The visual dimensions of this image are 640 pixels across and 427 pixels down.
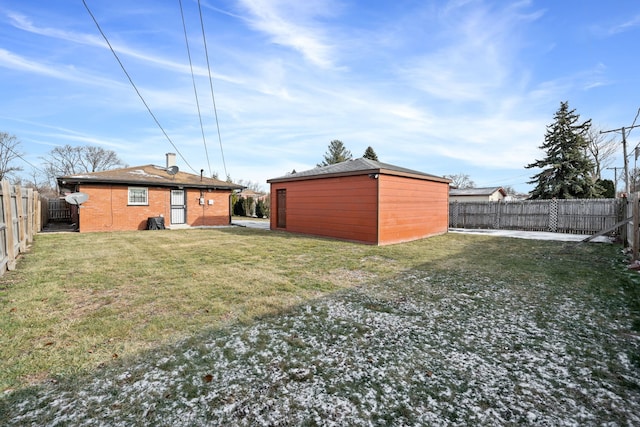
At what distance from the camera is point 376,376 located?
2.34 metres

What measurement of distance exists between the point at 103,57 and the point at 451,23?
11598 millimetres

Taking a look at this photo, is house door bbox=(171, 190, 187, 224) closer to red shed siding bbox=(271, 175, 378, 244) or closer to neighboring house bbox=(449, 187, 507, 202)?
red shed siding bbox=(271, 175, 378, 244)

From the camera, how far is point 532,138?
69.4 feet

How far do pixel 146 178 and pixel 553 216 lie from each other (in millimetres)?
20334

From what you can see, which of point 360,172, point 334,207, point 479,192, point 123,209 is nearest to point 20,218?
point 123,209

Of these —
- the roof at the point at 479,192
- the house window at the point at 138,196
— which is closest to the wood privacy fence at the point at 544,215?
the roof at the point at 479,192

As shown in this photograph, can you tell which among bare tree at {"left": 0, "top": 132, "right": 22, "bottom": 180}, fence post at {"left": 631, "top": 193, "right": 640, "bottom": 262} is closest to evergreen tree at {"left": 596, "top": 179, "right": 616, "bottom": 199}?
fence post at {"left": 631, "top": 193, "right": 640, "bottom": 262}

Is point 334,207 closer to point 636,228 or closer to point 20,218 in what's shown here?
point 636,228

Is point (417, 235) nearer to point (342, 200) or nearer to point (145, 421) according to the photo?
point (342, 200)

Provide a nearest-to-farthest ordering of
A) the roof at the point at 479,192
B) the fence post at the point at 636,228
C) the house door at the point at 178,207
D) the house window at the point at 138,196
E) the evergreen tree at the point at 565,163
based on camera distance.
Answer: the fence post at the point at 636,228, the house window at the point at 138,196, the house door at the point at 178,207, the evergreen tree at the point at 565,163, the roof at the point at 479,192

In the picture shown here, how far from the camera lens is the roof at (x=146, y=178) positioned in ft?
40.2

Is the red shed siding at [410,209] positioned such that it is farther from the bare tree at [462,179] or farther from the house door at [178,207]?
the bare tree at [462,179]

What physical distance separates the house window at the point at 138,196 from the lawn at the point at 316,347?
28.1ft

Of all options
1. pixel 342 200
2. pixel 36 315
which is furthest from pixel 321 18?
pixel 36 315
